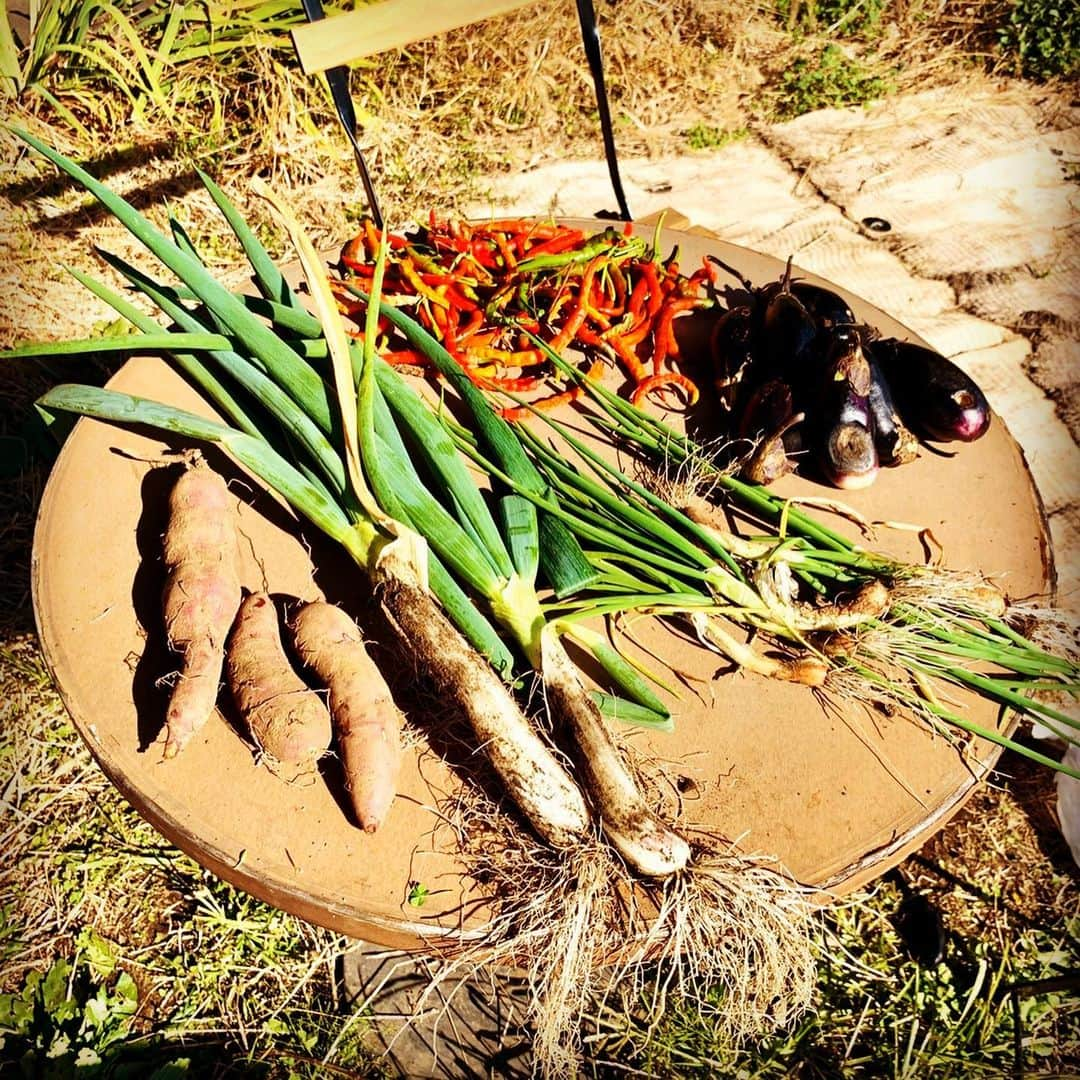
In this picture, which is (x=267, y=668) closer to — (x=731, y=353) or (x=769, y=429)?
(x=769, y=429)

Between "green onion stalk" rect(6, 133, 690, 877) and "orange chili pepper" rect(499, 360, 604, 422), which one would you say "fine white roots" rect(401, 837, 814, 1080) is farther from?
"orange chili pepper" rect(499, 360, 604, 422)

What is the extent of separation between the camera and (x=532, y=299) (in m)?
2.33

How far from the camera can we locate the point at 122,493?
186cm

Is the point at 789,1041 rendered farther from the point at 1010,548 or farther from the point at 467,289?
the point at 467,289

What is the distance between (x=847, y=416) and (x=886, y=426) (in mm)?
125

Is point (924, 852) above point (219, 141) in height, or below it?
below

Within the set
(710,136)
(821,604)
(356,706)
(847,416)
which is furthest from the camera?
(710,136)

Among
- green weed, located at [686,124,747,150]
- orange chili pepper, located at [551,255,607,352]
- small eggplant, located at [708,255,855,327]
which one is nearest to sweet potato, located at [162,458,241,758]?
orange chili pepper, located at [551,255,607,352]

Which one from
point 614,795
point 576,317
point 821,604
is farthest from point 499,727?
point 576,317

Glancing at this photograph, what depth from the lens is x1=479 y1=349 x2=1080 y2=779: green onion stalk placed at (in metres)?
1.72

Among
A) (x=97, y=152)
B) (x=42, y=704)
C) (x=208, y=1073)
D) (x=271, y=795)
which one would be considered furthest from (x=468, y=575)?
(x=97, y=152)

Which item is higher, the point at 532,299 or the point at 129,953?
the point at 532,299

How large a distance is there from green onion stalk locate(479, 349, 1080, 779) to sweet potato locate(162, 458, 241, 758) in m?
0.53

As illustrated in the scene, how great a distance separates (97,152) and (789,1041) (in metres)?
4.16
